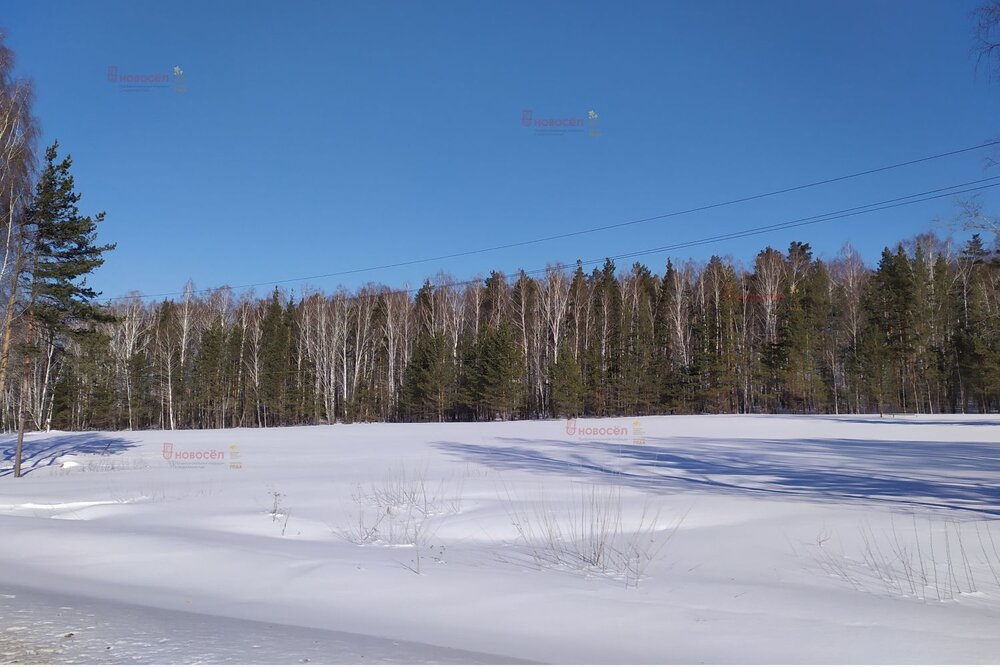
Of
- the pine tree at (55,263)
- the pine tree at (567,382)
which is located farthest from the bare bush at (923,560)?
the pine tree at (567,382)

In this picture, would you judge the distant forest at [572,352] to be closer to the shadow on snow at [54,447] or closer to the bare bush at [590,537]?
the shadow on snow at [54,447]

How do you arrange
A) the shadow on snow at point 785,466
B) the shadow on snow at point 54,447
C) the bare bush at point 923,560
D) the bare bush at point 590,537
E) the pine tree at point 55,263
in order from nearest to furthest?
Answer: the bare bush at point 923,560 < the bare bush at point 590,537 < the shadow on snow at point 785,466 < the pine tree at point 55,263 < the shadow on snow at point 54,447

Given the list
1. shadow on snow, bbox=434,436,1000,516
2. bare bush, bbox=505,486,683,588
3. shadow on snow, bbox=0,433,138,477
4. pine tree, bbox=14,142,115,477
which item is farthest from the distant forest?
bare bush, bbox=505,486,683,588

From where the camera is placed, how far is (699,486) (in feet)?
47.6

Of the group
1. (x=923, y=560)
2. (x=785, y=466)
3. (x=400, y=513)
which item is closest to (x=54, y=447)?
(x=400, y=513)

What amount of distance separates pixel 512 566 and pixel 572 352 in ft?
140

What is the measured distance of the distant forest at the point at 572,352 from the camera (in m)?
46.1

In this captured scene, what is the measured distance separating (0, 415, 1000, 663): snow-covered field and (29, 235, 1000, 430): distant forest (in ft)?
103

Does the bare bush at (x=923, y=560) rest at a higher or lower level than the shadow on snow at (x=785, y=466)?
higher

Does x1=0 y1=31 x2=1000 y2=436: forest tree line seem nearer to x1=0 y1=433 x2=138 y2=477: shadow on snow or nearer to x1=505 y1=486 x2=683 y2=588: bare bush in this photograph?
x1=0 y1=433 x2=138 y2=477: shadow on snow

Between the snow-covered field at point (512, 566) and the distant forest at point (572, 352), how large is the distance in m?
31.4

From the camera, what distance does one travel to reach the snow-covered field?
423 cm

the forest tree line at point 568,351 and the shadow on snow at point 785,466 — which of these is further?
the forest tree line at point 568,351

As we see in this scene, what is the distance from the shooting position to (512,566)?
7.08m
